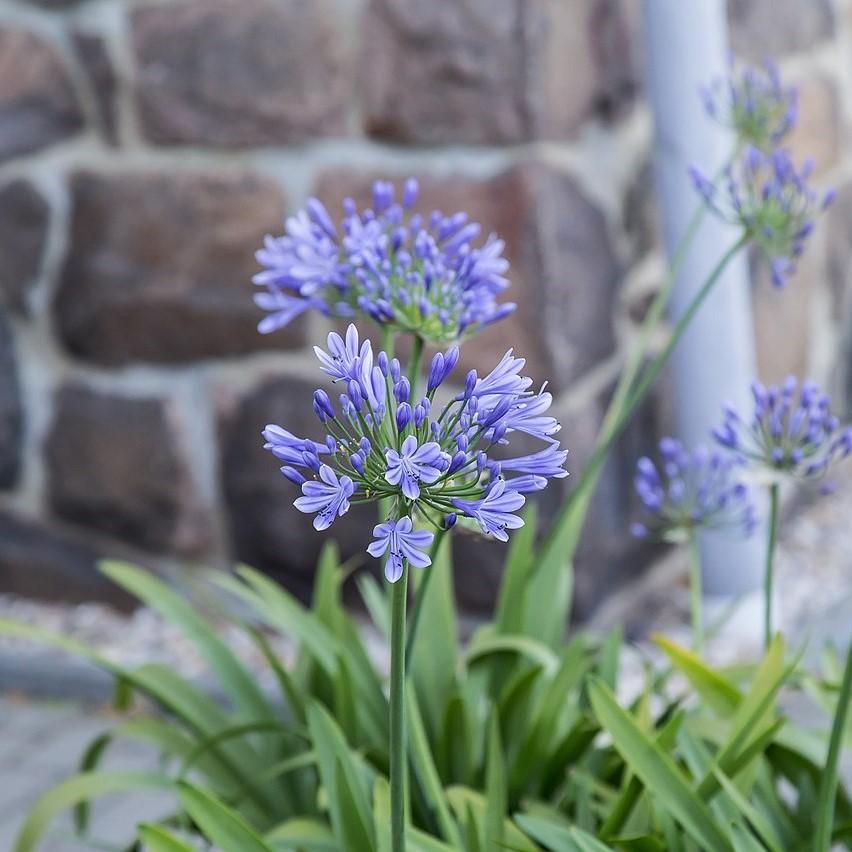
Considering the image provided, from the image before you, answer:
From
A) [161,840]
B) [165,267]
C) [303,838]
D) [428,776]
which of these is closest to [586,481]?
[428,776]

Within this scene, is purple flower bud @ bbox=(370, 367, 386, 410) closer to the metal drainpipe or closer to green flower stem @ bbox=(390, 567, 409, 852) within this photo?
green flower stem @ bbox=(390, 567, 409, 852)

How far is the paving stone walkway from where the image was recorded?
7.08 feet

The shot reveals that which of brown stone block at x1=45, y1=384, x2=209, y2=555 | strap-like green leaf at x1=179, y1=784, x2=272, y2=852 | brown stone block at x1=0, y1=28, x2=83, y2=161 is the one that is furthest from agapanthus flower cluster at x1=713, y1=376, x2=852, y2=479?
brown stone block at x1=0, y1=28, x2=83, y2=161

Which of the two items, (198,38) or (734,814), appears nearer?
(734,814)

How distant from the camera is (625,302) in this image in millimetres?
2600

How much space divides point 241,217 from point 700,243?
0.89 meters

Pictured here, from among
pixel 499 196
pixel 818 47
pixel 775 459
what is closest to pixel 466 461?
pixel 775 459

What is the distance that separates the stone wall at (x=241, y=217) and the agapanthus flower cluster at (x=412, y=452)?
4.89 feet

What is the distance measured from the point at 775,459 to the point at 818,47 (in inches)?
90.7

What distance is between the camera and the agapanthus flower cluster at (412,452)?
0.85 metres

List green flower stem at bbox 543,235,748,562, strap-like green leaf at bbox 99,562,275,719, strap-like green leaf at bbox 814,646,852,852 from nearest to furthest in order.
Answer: strap-like green leaf at bbox 814,646,852,852 < green flower stem at bbox 543,235,748,562 < strap-like green leaf at bbox 99,562,275,719

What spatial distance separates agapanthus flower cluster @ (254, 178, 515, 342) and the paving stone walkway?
108 centimetres

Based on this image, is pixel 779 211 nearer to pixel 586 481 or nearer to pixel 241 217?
pixel 586 481

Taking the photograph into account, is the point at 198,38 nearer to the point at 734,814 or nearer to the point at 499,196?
the point at 499,196
